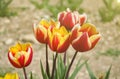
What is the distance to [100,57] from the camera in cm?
506

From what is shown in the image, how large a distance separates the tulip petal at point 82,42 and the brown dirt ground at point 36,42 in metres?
2.16

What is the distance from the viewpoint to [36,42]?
5.36m

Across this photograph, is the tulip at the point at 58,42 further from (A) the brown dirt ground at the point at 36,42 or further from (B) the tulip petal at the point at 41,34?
(A) the brown dirt ground at the point at 36,42

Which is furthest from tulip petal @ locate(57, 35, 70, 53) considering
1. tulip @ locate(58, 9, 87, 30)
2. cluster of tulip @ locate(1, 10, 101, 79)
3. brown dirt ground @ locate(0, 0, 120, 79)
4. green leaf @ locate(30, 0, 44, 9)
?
green leaf @ locate(30, 0, 44, 9)

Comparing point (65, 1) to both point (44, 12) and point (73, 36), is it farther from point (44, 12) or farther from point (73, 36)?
point (73, 36)

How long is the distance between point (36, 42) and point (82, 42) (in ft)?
9.94

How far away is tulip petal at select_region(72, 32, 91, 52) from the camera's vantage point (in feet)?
7.71

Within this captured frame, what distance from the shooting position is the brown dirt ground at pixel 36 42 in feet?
15.8

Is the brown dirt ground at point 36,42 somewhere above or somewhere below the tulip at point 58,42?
below

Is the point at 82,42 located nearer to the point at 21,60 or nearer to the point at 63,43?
the point at 63,43

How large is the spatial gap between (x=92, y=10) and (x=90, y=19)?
0.30 metres

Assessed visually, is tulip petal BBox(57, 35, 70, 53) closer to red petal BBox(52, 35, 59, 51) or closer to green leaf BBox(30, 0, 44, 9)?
red petal BBox(52, 35, 59, 51)

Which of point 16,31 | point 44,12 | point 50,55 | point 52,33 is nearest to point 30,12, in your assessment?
point 44,12

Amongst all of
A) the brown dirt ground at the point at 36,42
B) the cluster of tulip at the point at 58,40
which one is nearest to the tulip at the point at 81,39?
the cluster of tulip at the point at 58,40
